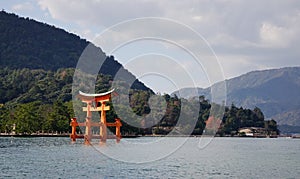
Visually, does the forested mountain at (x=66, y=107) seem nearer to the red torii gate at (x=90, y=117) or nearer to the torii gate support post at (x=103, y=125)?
the red torii gate at (x=90, y=117)

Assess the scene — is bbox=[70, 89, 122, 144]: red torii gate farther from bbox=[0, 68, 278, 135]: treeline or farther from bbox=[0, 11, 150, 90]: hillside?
bbox=[0, 11, 150, 90]: hillside

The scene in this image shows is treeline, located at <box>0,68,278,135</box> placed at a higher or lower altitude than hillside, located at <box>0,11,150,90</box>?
lower

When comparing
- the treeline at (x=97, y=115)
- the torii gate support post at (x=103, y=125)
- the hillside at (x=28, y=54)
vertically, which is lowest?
the torii gate support post at (x=103, y=125)

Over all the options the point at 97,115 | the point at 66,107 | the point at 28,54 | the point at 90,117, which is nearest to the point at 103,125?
the point at 90,117

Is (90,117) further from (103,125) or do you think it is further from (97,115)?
(97,115)

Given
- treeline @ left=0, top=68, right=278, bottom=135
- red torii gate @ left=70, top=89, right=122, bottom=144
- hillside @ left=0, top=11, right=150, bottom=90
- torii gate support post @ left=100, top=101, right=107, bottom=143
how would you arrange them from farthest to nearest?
hillside @ left=0, top=11, right=150, bottom=90
treeline @ left=0, top=68, right=278, bottom=135
torii gate support post @ left=100, top=101, right=107, bottom=143
red torii gate @ left=70, top=89, right=122, bottom=144

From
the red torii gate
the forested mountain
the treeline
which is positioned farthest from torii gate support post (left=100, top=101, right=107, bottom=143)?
the forested mountain

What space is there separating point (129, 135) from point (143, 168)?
61.0 meters

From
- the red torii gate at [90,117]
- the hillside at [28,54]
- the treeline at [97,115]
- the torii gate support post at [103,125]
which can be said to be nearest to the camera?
the red torii gate at [90,117]

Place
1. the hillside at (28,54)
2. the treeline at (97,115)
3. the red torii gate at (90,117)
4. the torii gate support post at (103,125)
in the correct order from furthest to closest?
the hillside at (28,54), the treeline at (97,115), the torii gate support post at (103,125), the red torii gate at (90,117)

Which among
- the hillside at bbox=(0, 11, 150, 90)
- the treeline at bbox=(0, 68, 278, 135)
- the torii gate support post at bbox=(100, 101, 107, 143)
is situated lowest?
the torii gate support post at bbox=(100, 101, 107, 143)

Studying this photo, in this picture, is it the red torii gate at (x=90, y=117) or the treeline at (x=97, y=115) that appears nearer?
the red torii gate at (x=90, y=117)

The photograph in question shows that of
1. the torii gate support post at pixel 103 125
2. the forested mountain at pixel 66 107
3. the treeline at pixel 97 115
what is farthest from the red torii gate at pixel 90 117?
the forested mountain at pixel 66 107

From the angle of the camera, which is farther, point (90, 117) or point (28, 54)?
point (28, 54)
